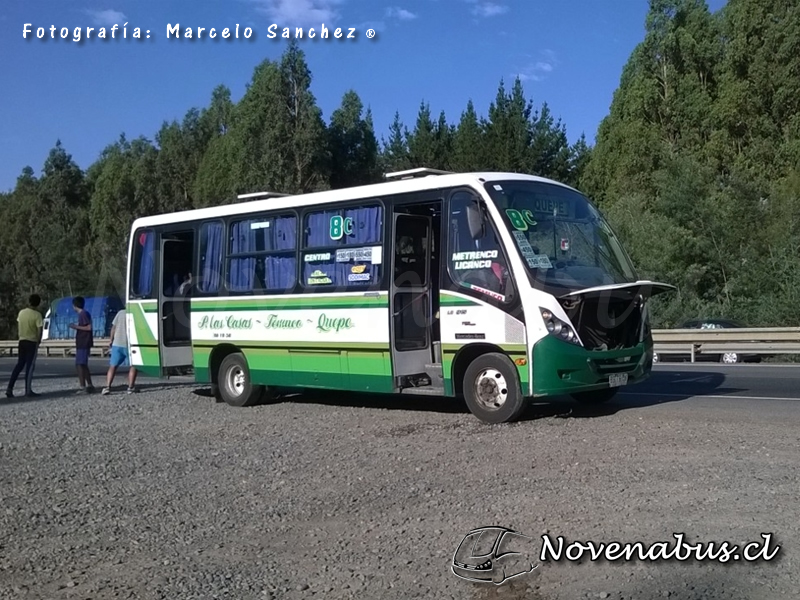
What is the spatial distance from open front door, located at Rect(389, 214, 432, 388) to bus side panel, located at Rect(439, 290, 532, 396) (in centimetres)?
61

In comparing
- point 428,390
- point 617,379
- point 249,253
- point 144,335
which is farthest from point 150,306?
point 617,379

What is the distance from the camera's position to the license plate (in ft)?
36.7

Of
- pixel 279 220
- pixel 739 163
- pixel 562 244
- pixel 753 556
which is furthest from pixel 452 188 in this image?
pixel 739 163

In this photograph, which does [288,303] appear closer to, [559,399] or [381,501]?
[559,399]

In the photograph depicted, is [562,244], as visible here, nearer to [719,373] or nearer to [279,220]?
[279,220]

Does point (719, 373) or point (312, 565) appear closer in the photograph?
point (312, 565)

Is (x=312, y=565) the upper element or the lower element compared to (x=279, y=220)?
lower

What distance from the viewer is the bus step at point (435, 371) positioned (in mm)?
11918

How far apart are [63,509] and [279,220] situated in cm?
706

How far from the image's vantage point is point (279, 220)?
1395 centimetres

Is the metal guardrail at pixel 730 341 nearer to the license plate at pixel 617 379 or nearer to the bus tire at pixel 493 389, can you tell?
the license plate at pixel 617 379

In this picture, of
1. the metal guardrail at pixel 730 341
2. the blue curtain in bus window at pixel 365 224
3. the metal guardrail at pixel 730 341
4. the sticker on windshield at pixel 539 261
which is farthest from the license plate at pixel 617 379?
the metal guardrail at pixel 730 341

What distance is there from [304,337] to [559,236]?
4088mm

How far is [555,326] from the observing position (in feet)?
35.2
